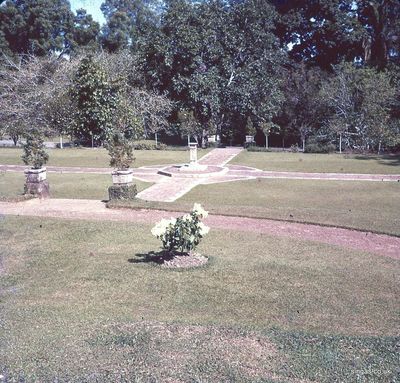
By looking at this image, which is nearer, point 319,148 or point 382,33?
point 319,148

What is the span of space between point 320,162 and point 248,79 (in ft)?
30.5

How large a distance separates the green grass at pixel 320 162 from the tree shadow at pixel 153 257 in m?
14.8

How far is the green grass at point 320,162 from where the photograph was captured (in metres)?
23.6

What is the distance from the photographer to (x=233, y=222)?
1269cm

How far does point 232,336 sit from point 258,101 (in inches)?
1129

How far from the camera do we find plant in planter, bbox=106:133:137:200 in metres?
14.9

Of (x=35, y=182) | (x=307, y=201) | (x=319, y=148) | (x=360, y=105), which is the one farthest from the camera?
(x=360, y=105)

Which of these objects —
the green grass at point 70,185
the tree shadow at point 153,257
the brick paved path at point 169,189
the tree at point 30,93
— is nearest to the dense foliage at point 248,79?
the tree at point 30,93

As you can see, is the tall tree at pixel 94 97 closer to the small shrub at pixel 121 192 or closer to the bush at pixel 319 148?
the bush at pixel 319 148

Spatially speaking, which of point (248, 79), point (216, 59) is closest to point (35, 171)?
point (216, 59)

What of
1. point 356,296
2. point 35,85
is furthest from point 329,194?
point 35,85

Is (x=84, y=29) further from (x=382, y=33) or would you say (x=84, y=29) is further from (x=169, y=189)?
(x=169, y=189)

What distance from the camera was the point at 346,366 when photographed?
16.6 feet

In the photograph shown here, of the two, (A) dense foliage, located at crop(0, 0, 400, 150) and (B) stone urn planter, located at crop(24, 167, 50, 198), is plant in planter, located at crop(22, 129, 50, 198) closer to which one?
(B) stone urn planter, located at crop(24, 167, 50, 198)
